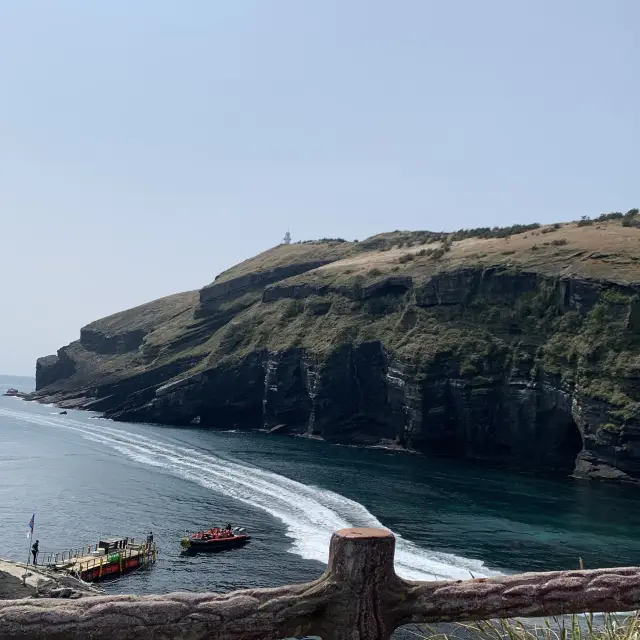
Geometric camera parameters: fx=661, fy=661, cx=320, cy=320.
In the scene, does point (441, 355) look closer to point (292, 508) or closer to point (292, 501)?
point (292, 501)

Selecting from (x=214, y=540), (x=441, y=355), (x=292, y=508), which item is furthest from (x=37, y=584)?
(x=441, y=355)

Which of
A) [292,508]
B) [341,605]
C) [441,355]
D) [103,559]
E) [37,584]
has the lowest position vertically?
[103,559]

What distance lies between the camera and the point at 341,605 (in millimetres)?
4973

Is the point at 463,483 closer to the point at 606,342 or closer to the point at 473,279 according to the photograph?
the point at 606,342

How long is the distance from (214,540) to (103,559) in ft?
26.7

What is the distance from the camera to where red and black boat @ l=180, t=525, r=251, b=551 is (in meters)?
50.9

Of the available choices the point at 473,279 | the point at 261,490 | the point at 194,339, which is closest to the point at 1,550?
the point at 261,490

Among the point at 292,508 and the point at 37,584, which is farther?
the point at 292,508

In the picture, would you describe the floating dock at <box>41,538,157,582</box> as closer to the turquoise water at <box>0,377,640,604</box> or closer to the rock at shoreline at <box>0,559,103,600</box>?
the turquoise water at <box>0,377,640,604</box>

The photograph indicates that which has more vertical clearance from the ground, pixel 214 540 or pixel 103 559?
pixel 214 540

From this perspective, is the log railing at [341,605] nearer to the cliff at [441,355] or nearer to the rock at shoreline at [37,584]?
→ the rock at shoreline at [37,584]

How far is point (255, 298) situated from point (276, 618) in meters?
163

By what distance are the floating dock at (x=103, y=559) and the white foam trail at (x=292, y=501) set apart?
37.3 ft

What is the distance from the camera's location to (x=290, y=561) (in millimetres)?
47719
